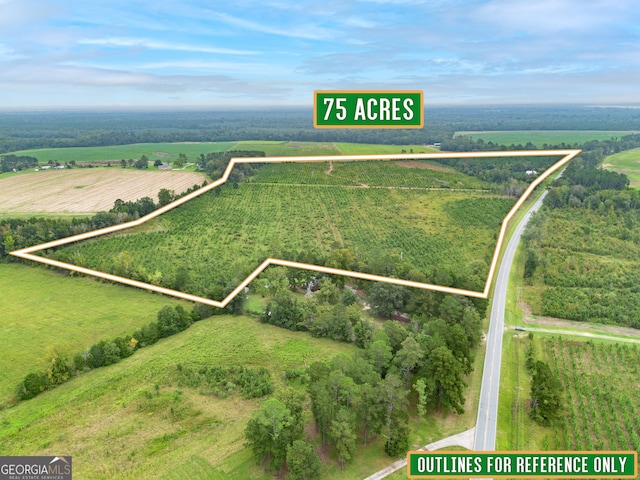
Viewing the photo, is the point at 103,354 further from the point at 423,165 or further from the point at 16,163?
the point at 16,163

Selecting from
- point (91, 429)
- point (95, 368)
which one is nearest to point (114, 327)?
point (95, 368)

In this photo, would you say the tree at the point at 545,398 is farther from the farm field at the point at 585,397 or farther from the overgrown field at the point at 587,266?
the overgrown field at the point at 587,266

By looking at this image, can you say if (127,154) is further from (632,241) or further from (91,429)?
(632,241)

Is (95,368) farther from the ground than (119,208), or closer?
closer

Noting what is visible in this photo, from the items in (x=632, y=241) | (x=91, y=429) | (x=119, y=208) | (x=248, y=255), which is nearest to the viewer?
(x=91, y=429)

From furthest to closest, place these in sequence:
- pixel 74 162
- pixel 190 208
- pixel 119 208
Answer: pixel 74 162
pixel 119 208
pixel 190 208

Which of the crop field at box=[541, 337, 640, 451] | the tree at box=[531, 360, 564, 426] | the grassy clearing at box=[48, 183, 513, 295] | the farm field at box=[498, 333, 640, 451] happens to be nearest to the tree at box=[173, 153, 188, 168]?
the grassy clearing at box=[48, 183, 513, 295]
